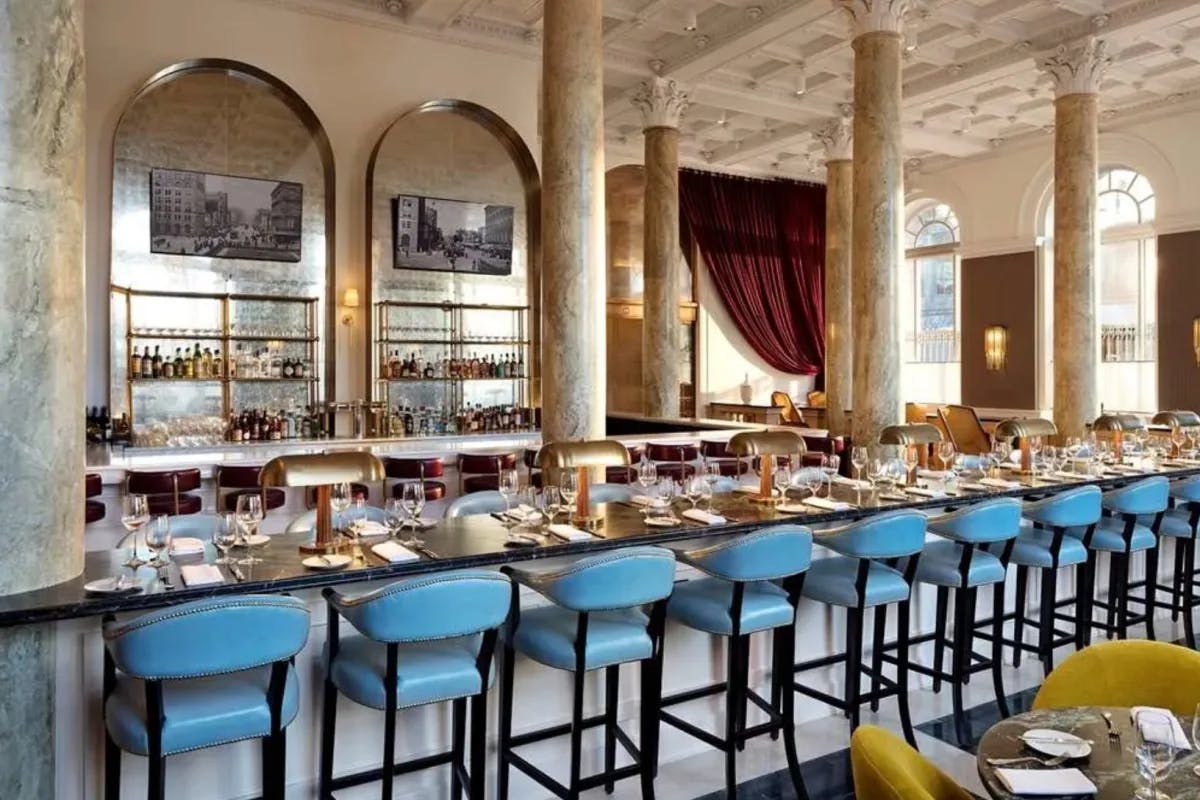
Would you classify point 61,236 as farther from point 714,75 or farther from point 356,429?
point 714,75

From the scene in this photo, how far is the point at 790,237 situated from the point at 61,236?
15580mm

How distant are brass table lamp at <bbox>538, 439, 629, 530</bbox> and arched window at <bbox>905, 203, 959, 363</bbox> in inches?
563

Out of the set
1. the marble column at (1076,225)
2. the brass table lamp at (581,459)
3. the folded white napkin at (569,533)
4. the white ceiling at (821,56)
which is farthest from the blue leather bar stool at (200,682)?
the marble column at (1076,225)

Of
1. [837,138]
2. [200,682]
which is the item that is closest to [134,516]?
[200,682]

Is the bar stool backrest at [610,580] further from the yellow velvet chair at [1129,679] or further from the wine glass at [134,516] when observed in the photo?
the wine glass at [134,516]

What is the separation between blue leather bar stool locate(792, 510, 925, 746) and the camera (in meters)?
3.83

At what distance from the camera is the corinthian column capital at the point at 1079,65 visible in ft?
33.8

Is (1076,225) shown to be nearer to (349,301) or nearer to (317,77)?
(349,301)

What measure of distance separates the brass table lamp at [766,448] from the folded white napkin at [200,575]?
2457 millimetres

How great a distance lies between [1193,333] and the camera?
1284 centimetres

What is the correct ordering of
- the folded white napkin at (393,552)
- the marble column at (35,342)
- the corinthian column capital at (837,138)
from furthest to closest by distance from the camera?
the corinthian column capital at (837,138) → the folded white napkin at (393,552) → the marble column at (35,342)

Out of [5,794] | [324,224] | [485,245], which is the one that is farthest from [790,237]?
[5,794]

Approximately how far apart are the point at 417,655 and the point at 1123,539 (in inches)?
169

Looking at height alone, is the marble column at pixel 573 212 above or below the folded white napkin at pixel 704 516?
above
